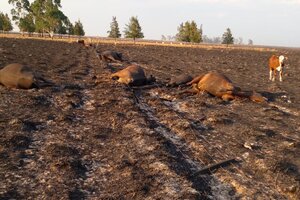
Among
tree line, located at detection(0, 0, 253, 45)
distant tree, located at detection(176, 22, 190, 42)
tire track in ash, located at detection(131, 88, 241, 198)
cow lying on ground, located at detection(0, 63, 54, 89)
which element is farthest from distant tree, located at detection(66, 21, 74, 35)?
tire track in ash, located at detection(131, 88, 241, 198)

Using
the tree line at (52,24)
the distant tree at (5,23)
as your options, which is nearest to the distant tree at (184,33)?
the tree line at (52,24)

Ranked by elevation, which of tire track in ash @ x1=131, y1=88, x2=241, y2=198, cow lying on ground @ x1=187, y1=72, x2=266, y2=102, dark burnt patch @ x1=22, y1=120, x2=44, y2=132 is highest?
cow lying on ground @ x1=187, y1=72, x2=266, y2=102

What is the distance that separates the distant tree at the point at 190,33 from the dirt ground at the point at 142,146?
70.1 meters

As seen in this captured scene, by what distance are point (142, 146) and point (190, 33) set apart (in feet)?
251

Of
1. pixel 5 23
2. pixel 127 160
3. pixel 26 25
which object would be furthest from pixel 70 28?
pixel 127 160

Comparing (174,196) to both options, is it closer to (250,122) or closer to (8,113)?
(250,122)

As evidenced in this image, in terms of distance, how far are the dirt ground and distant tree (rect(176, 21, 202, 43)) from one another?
70.1m

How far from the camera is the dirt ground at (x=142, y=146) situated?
18.4ft

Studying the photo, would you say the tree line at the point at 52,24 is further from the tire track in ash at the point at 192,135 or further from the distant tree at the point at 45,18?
the tire track in ash at the point at 192,135

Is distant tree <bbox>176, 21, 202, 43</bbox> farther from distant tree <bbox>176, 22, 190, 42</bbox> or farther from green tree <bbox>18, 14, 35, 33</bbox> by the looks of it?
green tree <bbox>18, 14, 35, 33</bbox>

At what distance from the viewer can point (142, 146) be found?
292 inches

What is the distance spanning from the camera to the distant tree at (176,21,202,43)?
80.6 meters

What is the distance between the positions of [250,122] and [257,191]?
14.3 feet

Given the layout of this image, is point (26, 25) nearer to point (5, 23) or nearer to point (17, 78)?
point (5, 23)
